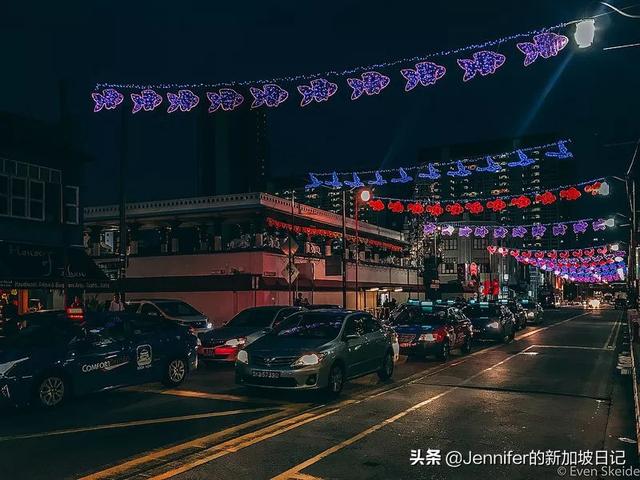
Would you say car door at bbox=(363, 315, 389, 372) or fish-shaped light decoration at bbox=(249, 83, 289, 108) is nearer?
car door at bbox=(363, 315, 389, 372)

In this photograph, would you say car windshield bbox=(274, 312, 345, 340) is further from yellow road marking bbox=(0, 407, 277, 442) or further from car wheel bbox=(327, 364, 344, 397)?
yellow road marking bbox=(0, 407, 277, 442)

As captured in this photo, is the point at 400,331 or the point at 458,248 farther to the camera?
the point at 458,248

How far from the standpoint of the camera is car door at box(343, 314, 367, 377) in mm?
11945

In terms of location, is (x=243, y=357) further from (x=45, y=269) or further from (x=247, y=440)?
(x=45, y=269)

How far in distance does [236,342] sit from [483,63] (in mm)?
9232

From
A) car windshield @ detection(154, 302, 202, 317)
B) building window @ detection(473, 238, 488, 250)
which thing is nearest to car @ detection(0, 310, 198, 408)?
car windshield @ detection(154, 302, 202, 317)

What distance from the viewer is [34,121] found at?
25.7 metres

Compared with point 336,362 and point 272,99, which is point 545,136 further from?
point 336,362

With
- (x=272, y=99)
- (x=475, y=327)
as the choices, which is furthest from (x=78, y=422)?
(x=475, y=327)

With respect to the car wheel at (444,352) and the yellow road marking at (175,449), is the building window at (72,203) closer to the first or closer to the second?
the car wheel at (444,352)

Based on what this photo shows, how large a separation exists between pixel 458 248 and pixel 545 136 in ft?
166

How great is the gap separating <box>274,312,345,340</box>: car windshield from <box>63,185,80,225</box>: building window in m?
15.7

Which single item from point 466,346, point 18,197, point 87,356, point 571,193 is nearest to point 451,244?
point 571,193

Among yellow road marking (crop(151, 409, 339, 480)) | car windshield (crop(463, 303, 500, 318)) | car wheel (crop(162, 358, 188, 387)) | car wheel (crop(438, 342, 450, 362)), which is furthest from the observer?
car windshield (crop(463, 303, 500, 318))
